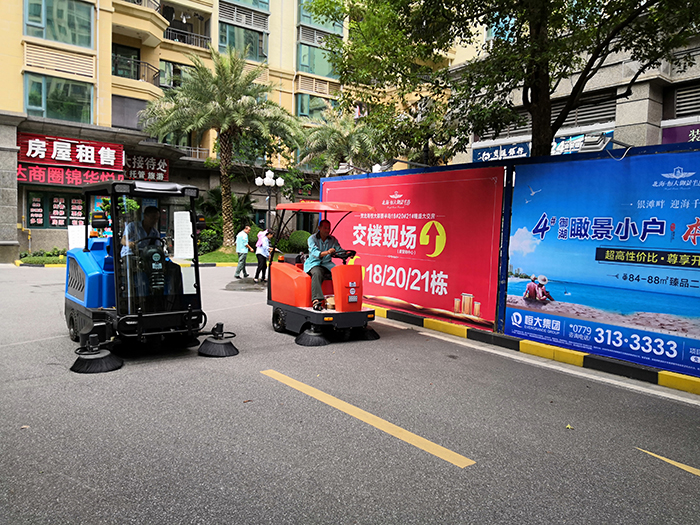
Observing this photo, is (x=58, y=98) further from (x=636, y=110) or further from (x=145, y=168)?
(x=636, y=110)

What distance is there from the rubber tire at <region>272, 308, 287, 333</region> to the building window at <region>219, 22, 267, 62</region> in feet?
88.1

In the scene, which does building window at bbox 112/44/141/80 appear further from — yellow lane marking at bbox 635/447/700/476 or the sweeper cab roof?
yellow lane marking at bbox 635/447/700/476

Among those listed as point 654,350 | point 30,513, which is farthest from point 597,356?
point 30,513

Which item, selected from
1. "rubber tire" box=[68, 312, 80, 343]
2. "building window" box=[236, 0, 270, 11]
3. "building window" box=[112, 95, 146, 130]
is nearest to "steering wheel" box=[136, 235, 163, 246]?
"rubber tire" box=[68, 312, 80, 343]

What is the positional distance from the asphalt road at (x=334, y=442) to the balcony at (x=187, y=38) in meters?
28.0

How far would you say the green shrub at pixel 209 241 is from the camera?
86.8ft

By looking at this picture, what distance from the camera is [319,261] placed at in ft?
27.4

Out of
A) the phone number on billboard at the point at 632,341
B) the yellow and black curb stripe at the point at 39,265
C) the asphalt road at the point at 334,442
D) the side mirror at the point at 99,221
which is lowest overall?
the asphalt road at the point at 334,442

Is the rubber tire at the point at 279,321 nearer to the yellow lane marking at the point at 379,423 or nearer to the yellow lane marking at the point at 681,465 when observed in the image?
the yellow lane marking at the point at 379,423

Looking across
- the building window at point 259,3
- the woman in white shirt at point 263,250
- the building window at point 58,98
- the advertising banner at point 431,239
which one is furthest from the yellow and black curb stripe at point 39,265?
the building window at point 259,3

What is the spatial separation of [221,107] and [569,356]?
20510 millimetres

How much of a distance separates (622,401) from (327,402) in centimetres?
325

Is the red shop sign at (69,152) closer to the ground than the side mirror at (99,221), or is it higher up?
higher up

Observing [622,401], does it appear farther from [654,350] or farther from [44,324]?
[44,324]
